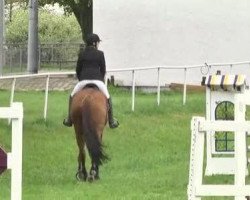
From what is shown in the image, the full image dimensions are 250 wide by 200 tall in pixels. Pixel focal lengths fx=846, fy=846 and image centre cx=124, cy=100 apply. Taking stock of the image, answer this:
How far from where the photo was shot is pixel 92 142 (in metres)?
12.5

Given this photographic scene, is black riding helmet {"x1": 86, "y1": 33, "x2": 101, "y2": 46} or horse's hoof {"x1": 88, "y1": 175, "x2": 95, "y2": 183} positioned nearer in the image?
horse's hoof {"x1": 88, "y1": 175, "x2": 95, "y2": 183}

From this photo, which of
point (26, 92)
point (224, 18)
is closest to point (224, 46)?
point (224, 18)

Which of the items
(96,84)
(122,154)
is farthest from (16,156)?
(122,154)

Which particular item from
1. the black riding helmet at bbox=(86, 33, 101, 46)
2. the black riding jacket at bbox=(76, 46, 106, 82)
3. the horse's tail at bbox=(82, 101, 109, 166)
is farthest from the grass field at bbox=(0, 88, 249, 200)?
the black riding helmet at bbox=(86, 33, 101, 46)

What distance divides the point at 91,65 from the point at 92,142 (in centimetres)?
157

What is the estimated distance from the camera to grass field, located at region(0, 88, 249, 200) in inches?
469

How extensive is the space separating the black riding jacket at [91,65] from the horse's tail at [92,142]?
2.57 feet

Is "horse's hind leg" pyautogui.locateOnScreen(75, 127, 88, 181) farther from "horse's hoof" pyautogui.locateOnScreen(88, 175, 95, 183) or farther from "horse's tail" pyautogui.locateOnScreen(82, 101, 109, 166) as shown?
"horse's tail" pyautogui.locateOnScreen(82, 101, 109, 166)

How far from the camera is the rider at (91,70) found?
13.3 m

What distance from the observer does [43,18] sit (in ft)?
266

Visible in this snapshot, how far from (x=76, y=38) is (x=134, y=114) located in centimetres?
5733

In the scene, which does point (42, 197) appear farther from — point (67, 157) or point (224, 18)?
point (224, 18)

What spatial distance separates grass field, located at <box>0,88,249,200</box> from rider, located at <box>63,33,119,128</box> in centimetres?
111

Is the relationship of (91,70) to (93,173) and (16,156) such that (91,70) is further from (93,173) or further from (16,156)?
(16,156)
